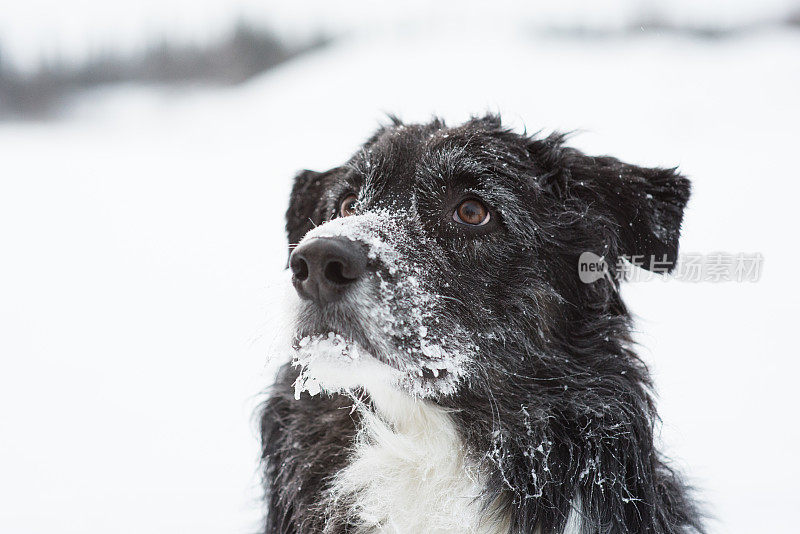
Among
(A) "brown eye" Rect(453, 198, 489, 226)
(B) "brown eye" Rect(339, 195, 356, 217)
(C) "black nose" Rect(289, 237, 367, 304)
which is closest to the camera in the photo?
(C) "black nose" Rect(289, 237, 367, 304)

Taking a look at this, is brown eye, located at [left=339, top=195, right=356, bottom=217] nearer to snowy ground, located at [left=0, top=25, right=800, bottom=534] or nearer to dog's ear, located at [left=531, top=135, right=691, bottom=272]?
snowy ground, located at [left=0, top=25, right=800, bottom=534]

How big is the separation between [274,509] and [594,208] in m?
2.03

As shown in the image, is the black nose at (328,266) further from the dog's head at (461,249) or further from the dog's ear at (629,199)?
the dog's ear at (629,199)

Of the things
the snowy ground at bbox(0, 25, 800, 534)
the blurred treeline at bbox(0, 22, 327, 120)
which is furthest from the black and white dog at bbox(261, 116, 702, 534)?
the blurred treeline at bbox(0, 22, 327, 120)

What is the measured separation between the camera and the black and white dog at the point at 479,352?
2.38 m

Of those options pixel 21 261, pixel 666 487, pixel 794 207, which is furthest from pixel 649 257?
pixel 21 261

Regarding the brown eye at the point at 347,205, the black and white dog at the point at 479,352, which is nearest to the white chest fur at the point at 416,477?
the black and white dog at the point at 479,352

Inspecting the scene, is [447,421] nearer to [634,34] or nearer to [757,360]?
[757,360]

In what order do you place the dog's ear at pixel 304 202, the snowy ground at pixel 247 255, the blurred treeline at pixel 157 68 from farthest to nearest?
the blurred treeline at pixel 157 68 → the snowy ground at pixel 247 255 → the dog's ear at pixel 304 202

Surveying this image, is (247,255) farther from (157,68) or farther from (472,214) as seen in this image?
(472,214)

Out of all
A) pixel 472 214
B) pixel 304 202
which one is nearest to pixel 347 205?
pixel 304 202

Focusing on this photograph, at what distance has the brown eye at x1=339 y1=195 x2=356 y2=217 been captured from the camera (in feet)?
10.1

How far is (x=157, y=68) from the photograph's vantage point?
11242 millimetres

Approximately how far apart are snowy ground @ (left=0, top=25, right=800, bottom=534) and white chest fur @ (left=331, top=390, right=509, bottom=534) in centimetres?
59
